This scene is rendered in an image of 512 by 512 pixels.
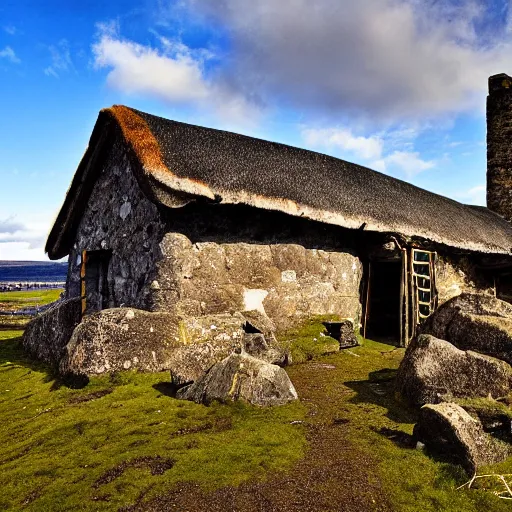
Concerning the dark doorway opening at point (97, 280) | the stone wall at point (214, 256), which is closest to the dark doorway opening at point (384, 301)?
the stone wall at point (214, 256)

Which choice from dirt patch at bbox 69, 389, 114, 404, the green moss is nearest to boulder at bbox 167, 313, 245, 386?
dirt patch at bbox 69, 389, 114, 404

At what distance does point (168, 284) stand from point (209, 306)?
2.47 ft

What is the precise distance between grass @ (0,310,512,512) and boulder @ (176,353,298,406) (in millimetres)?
126

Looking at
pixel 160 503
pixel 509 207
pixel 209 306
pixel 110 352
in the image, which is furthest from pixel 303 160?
pixel 509 207

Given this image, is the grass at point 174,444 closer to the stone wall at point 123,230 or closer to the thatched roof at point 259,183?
the stone wall at point 123,230

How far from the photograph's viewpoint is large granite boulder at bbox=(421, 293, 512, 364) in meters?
4.84

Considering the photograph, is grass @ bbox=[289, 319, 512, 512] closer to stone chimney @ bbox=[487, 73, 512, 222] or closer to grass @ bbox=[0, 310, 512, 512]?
grass @ bbox=[0, 310, 512, 512]

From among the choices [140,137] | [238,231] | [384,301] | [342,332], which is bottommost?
[342,332]

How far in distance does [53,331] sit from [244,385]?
392 cm

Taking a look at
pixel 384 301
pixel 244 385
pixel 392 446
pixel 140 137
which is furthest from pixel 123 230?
pixel 384 301

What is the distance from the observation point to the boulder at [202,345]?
5215mm

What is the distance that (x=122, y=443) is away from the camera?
3.68 metres

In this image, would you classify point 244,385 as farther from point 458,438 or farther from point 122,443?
point 458,438

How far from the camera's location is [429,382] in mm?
4531
